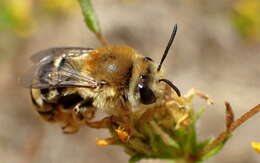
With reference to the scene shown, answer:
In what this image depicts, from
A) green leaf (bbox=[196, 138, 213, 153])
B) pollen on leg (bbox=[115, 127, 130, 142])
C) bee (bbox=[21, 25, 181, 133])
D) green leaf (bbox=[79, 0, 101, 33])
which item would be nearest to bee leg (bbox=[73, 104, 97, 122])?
bee (bbox=[21, 25, 181, 133])

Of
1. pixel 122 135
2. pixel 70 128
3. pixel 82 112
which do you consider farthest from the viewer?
pixel 70 128

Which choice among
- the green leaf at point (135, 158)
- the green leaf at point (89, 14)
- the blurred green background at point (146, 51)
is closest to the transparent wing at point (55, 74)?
the green leaf at point (89, 14)

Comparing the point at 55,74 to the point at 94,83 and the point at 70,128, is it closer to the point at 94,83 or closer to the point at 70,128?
the point at 94,83

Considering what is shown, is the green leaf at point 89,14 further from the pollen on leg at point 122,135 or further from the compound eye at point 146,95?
the pollen on leg at point 122,135

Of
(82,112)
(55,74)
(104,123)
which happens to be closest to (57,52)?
(55,74)

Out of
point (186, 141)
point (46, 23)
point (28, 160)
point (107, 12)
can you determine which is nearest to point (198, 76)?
point (107, 12)

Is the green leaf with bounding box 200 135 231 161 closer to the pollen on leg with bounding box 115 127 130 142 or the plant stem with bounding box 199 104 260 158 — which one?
the plant stem with bounding box 199 104 260 158

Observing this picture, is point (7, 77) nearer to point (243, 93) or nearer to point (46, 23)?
point (46, 23)
